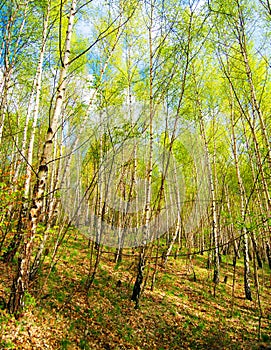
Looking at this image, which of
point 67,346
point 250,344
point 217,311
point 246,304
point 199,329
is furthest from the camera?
point 246,304

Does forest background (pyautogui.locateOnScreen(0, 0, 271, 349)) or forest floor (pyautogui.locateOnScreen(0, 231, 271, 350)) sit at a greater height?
forest background (pyautogui.locateOnScreen(0, 0, 271, 349))

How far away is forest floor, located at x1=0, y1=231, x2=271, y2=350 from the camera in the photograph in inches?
159

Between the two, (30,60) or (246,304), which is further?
(246,304)

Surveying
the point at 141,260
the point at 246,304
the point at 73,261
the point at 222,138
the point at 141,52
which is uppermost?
the point at 141,52

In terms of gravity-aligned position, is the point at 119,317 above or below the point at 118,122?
below

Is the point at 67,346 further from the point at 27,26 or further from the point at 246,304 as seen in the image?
the point at 27,26

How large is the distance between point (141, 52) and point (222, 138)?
7.11 meters

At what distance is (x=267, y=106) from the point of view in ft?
32.2

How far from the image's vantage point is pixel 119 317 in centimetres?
550

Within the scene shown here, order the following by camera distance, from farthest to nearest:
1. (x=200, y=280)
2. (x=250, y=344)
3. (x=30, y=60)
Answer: (x=200, y=280) < (x=30, y=60) < (x=250, y=344)

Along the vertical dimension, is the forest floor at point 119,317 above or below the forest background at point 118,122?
below

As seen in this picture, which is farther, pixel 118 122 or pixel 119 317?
pixel 118 122

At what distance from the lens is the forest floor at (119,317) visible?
13.2ft

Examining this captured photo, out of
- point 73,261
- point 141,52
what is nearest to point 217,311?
point 73,261
